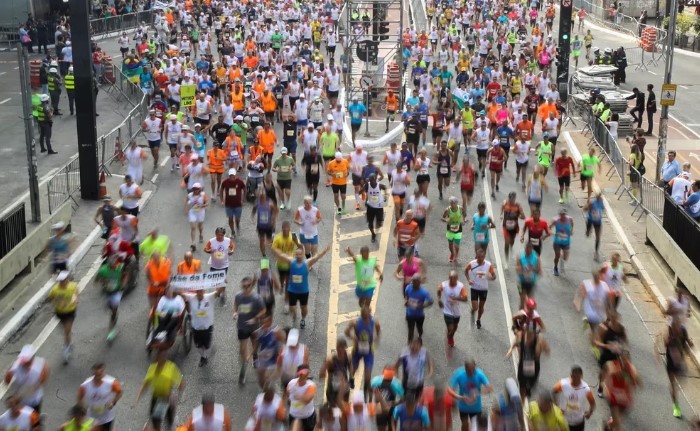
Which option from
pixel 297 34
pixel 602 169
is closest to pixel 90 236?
pixel 602 169

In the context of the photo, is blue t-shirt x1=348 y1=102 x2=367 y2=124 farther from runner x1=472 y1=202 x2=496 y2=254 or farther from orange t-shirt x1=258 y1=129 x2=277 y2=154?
runner x1=472 y1=202 x2=496 y2=254

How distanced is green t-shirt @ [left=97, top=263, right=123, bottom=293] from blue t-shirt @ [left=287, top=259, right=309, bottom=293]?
277 cm

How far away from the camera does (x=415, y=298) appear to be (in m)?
15.3

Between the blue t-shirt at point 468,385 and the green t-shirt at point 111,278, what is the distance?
6.43 metres

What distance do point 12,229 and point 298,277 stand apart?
6160 mm

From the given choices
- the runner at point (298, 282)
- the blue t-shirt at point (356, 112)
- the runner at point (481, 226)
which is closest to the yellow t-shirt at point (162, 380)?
the runner at point (298, 282)

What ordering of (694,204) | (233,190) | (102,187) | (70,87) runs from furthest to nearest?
(70,87) < (102,187) < (233,190) < (694,204)

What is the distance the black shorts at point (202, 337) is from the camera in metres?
15.2

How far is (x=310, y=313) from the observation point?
1748 centimetres

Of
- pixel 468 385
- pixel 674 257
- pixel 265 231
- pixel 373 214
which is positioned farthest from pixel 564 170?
pixel 468 385

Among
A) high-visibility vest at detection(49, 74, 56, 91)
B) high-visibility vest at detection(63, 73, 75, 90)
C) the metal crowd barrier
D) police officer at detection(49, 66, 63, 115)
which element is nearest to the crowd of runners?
the metal crowd barrier

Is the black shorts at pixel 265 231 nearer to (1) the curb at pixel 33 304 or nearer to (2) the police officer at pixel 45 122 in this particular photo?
(1) the curb at pixel 33 304

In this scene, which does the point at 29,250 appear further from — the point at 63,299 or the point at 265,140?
the point at 265,140

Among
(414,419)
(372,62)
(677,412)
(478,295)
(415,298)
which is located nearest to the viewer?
(414,419)
